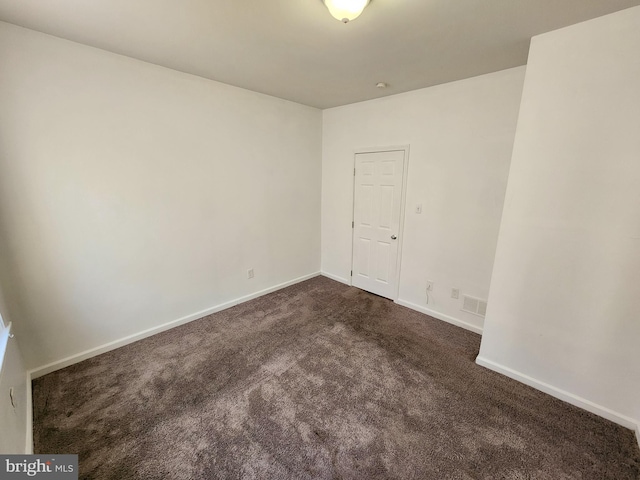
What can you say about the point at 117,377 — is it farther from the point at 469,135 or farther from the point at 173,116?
the point at 469,135

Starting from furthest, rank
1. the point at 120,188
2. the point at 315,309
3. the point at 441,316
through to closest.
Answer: the point at 315,309
the point at 441,316
the point at 120,188

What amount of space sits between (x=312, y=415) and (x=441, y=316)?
77.2 inches

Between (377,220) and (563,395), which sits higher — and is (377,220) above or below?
above

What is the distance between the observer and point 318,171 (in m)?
4.06

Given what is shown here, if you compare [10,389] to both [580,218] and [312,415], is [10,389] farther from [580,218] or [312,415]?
[580,218]

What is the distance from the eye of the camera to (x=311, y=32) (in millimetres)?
1783

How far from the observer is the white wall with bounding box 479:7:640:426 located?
5.29 feet

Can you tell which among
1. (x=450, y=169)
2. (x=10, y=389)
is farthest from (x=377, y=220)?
(x=10, y=389)

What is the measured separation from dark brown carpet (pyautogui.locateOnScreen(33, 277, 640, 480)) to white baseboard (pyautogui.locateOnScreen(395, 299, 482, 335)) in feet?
0.44

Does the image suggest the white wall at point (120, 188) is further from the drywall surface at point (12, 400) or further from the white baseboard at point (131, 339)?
the drywall surface at point (12, 400)

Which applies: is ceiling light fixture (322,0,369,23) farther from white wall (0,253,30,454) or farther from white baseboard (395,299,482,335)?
white baseboard (395,299,482,335)

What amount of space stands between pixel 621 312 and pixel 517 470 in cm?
122

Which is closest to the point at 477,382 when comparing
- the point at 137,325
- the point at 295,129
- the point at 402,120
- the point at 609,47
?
the point at 609,47

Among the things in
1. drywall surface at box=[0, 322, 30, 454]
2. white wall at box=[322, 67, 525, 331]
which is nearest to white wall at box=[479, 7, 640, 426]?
white wall at box=[322, 67, 525, 331]
